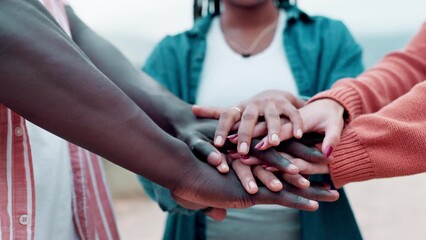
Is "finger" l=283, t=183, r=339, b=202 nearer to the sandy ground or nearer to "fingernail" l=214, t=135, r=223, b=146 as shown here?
"fingernail" l=214, t=135, r=223, b=146

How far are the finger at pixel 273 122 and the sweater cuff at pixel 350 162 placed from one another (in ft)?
0.45

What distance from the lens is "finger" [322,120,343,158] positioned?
1.20 meters

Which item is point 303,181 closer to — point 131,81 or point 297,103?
point 297,103

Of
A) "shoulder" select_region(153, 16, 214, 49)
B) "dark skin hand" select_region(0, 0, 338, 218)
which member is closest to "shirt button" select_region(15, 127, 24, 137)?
"dark skin hand" select_region(0, 0, 338, 218)

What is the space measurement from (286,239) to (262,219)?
80mm

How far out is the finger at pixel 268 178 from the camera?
1.12 metres

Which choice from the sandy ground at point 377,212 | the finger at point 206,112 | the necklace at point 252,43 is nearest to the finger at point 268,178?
the finger at point 206,112

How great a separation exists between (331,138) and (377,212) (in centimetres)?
375

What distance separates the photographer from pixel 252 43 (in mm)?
1718

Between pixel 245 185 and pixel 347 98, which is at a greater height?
pixel 347 98

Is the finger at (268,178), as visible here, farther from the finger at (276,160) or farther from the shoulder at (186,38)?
the shoulder at (186,38)

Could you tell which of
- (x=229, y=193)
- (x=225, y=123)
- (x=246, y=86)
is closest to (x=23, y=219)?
(x=229, y=193)

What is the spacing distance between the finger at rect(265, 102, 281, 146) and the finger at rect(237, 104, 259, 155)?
3 cm

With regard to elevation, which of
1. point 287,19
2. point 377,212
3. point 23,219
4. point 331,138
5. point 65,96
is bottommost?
point 377,212
